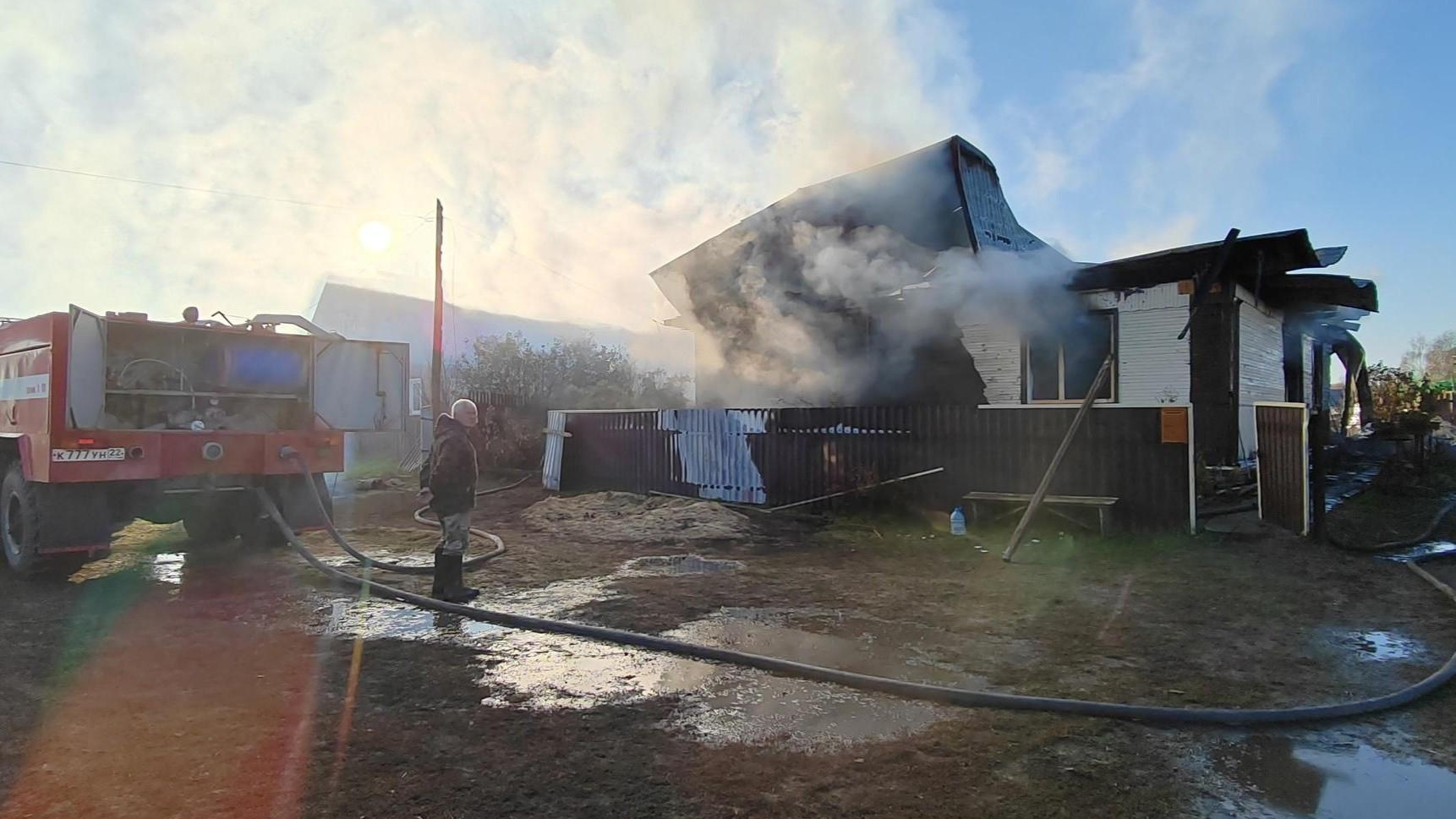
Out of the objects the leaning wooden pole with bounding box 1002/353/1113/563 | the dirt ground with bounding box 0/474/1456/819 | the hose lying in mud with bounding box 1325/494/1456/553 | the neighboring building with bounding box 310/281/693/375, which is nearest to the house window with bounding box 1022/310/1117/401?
the leaning wooden pole with bounding box 1002/353/1113/563

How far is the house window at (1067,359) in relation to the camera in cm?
1103

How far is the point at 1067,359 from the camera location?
1123 cm

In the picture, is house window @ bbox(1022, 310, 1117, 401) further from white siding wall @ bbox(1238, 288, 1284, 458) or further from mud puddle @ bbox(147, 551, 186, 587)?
mud puddle @ bbox(147, 551, 186, 587)

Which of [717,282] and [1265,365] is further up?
[717,282]

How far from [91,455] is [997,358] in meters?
10.5

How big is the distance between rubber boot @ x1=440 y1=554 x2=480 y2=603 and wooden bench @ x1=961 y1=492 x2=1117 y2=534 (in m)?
5.87

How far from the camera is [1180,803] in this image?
9.43 ft

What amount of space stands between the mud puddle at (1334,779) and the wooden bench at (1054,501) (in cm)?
521

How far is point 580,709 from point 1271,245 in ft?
32.1

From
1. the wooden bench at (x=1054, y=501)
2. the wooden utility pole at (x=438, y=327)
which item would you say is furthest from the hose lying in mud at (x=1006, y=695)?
the wooden utility pole at (x=438, y=327)

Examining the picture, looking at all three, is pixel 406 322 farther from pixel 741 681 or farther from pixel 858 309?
pixel 741 681

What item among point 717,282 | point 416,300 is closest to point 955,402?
point 717,282

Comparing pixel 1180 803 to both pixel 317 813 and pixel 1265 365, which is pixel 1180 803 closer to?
pixel 317 813

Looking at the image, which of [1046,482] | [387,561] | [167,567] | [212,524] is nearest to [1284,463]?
[1046,482]
